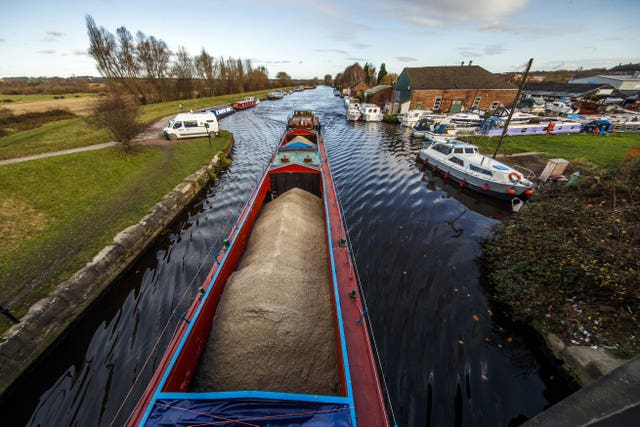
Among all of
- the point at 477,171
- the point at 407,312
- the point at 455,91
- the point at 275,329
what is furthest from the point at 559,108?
the point at 275,329

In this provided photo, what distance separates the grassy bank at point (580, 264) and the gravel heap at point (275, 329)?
213 inches

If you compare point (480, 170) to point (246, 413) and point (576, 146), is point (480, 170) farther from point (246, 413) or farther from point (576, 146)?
point (246, 413)

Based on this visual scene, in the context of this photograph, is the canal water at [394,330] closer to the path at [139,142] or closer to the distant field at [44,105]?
the path at [139,142]

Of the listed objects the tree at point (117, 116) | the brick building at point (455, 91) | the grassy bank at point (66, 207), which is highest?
the brick building at point (455, 91)

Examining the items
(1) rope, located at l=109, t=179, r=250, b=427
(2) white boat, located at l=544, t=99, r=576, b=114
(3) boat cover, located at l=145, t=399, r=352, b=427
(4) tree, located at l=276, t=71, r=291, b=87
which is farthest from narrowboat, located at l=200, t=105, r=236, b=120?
(4) tree, located at l=276, t=71, r=291, b=87

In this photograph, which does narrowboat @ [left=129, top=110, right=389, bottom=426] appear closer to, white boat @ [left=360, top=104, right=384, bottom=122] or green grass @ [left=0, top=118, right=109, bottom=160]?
→ green grass @ [left=0, top=118, right=109, bottom=160]

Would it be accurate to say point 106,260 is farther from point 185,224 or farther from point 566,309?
point 566,309

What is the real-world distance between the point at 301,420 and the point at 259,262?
12.6ft

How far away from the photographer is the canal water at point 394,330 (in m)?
4.86

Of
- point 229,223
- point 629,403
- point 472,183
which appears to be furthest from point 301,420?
point 472,183

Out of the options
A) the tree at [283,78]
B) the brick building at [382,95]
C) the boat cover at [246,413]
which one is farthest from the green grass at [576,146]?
the tree at [283,78]

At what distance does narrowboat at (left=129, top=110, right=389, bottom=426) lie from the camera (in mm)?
3012

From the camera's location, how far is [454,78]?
113ft

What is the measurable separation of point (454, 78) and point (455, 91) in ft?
9.99
